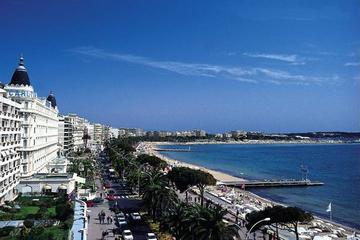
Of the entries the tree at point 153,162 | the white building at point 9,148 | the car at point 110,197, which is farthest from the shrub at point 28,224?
the tree at point 153,162

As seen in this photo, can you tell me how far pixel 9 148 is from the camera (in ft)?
180

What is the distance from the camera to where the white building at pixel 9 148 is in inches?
1977

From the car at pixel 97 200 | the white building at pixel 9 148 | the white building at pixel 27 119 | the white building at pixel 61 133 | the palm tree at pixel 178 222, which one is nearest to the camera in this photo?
the palm tree at pixel 178 222

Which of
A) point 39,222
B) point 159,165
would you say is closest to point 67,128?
point 159,165

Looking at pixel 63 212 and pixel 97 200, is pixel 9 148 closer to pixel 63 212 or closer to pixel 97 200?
pixel 97 200

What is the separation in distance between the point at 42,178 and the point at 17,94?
49.9 ft

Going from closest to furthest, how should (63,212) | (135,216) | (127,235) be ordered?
(127,235) < (63,212) < (135,216)

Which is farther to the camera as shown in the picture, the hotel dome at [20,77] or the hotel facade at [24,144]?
the hotel dome at [20,77]

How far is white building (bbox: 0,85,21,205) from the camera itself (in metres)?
50.2

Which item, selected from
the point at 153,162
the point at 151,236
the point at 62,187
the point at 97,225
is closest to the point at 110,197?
the point at 62,187

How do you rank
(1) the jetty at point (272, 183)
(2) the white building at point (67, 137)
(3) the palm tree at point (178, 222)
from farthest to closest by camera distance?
(2) the white building at point (67, 137)
(1) the jetty at point (272, 183)
(3) the palm tree at point (178, 222)

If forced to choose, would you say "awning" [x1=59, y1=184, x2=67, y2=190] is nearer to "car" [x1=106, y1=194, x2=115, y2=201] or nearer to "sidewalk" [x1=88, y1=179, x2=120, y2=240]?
"sidewalk" [x1=88, y1=179, x2=120, y2=240]

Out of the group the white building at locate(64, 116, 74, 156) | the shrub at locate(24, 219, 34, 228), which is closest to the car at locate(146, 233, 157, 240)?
the shrub at locate(24, 219, 34, 228)

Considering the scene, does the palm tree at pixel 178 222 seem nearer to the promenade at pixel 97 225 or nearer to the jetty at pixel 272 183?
the promenade at pixel 97 225
